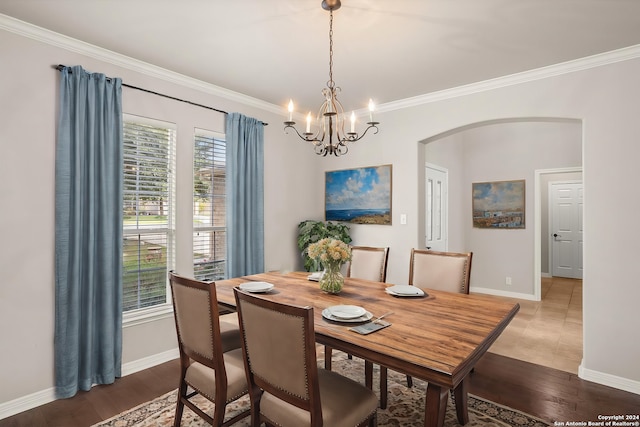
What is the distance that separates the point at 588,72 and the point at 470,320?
2.54 metres

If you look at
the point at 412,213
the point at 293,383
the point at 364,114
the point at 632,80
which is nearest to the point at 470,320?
the point at 293,383

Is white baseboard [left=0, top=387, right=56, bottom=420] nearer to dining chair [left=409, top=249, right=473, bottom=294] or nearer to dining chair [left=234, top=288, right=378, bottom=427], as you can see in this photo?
dining chair [left=234, top=288, right=378, bottom=427]

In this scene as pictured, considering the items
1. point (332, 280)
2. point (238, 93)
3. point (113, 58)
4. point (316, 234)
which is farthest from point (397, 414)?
point (113, 58)

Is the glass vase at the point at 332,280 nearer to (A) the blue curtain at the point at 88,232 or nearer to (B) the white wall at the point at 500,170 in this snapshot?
(A) the blue curtain at the point at 88,232

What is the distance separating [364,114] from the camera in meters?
4.35

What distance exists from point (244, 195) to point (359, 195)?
1.49m

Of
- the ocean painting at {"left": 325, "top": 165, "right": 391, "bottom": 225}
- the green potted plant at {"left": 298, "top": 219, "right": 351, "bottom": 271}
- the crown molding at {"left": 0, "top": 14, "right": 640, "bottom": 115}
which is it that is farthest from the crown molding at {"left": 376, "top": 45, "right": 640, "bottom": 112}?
the green potted plant at {"left": 298, "top": 219, "right": 351, "bottom": 271}

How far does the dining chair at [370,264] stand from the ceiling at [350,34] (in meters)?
1.66

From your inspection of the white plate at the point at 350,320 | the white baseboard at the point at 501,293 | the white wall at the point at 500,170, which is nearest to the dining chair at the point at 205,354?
the white plate at the point at 350,320

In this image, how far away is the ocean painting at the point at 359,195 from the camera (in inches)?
165

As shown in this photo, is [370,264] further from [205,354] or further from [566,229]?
[566,229]

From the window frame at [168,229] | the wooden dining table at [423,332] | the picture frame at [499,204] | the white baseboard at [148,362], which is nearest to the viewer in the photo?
the wooden dining table at [423,332]

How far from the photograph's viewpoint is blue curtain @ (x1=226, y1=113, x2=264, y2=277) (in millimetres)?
3684

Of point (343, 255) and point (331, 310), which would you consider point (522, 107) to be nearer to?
point (343, 255)
